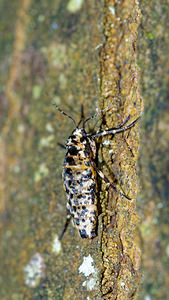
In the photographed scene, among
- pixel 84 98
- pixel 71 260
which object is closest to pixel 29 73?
pixel 84 98

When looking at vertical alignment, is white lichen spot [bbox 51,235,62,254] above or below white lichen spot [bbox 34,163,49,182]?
below

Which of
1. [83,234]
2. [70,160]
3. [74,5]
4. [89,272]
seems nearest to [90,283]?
[89,272]

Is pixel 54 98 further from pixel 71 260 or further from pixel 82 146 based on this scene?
pixel 71 260

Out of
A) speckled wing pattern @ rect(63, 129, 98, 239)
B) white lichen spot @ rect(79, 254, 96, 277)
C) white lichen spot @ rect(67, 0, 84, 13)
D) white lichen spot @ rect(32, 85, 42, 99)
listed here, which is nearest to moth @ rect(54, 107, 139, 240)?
speckled wing pattern @ rect(63, 129, 98, 239)

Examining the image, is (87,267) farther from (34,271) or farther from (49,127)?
(49,127)

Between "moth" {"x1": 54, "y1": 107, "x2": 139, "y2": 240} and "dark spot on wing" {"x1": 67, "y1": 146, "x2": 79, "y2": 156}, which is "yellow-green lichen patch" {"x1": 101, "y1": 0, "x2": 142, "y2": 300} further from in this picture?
"dark spot on wing" {"x1": 67, "y1": 146, "x2": 79, "y2": 156}

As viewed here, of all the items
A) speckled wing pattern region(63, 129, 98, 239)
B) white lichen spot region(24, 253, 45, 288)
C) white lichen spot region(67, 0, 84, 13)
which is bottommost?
white lichen spot region(24, 253, 45, 288)

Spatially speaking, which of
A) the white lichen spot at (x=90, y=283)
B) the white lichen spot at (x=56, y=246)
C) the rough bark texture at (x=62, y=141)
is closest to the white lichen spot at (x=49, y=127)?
the rough bark texture at (x=62, y=141)
